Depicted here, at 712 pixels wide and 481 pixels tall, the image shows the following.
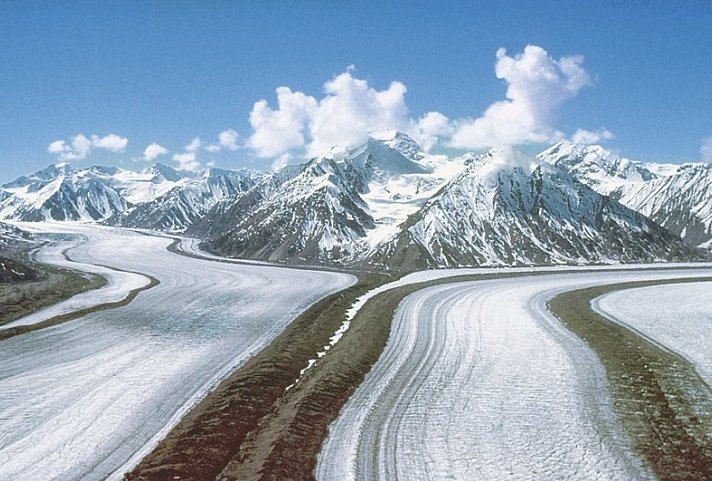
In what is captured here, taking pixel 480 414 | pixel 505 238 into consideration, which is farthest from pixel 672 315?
pixel 505 238

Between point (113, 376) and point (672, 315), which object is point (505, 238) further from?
point (113, 376)

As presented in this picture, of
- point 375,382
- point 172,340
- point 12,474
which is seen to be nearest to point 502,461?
point 375,382

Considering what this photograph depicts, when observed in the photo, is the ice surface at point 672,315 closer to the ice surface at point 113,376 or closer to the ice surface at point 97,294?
the ice surface at point 113,376

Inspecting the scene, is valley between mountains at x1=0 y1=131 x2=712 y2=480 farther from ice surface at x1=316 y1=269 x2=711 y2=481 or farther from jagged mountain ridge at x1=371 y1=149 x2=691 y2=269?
jagged mountain ridge at x1=371 y1=149 x2=691 y2=269

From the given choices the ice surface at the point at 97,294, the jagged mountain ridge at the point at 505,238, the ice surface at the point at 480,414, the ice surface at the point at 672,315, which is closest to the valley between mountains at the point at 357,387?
the ice surface at the point at 480,414

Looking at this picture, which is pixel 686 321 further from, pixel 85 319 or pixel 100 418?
pixel 85 319
